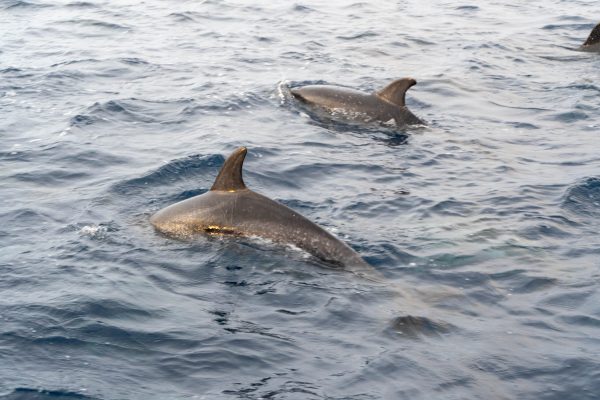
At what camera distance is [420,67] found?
2366 centimetres

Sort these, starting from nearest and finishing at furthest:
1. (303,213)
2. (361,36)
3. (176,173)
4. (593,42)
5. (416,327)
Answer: (416,327), (303,213), (176,173), (593,42), (361,36)

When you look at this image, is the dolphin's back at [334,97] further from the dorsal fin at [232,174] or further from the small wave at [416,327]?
the small wave at [416,327]

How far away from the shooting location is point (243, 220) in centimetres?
1215

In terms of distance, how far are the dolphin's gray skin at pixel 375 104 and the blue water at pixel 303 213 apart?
0.43 metres

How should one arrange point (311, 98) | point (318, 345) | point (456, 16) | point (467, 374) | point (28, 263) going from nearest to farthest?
point (467, 374) → point (318, 345) → point (28, 263) → point (311, 98) → point (456, 16)

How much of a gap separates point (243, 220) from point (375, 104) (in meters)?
6.98

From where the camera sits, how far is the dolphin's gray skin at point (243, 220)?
38.6 ft

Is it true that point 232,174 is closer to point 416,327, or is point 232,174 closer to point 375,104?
point 416,327

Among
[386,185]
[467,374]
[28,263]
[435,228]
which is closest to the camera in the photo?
[467,374]

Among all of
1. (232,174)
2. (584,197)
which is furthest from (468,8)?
(232,174)

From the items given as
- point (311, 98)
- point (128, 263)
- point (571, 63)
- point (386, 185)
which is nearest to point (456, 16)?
point (571, 63)

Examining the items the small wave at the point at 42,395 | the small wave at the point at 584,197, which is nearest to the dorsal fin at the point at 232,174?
the small wave at the point at 42,395

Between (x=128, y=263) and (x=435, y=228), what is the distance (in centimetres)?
445

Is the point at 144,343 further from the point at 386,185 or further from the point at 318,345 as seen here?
the point at 386,185
